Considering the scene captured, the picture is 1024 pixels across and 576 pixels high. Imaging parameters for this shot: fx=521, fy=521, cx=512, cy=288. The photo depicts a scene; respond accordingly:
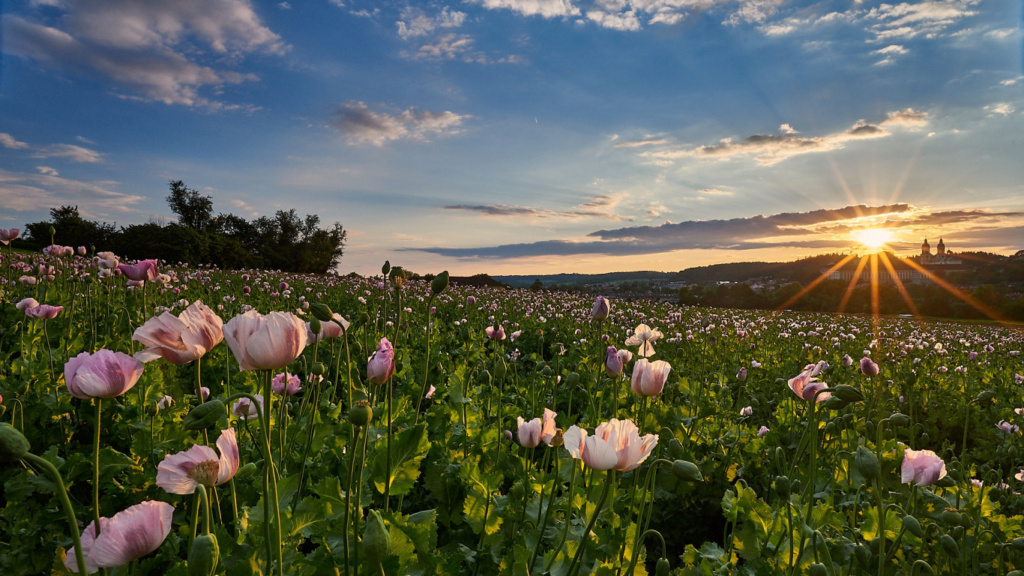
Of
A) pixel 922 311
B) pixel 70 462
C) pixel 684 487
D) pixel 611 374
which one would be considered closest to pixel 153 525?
pixel 70 462

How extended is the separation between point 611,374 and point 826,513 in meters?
1.10

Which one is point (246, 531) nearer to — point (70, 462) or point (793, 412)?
point (70, 462)

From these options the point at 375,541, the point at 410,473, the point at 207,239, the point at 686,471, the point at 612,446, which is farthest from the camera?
the point at 207,239

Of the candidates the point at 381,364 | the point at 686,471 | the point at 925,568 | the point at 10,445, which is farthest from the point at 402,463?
the point at 925,568

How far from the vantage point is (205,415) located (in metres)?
1.19

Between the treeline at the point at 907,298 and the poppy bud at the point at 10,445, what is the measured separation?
28729mm

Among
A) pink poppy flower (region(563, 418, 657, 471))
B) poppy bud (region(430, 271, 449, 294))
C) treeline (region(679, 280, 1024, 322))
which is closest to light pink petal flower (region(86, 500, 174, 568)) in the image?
pink poppy flower (region(563, 418, 657, 471))

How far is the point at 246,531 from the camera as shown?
1552 millimetres

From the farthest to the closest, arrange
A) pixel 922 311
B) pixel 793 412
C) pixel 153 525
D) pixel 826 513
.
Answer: pixel 922 311 → pixel 793 412 → pixel 826 513 → pixel 153 525

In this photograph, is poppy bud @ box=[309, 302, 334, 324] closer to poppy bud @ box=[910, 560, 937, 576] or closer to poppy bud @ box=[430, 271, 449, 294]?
poppy bud @ box=[430, 271, 449, 294]

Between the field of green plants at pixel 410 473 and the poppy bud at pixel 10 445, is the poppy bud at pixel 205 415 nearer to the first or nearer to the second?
the field of green plants at pixel 410 473

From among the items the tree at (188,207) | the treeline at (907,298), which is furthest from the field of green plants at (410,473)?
the tree at (188,207)

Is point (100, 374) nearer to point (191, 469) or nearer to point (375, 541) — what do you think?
point (191, 469)

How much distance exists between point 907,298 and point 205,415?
4261 centimetres
